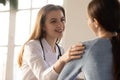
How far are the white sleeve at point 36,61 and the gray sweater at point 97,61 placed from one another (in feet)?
1.16

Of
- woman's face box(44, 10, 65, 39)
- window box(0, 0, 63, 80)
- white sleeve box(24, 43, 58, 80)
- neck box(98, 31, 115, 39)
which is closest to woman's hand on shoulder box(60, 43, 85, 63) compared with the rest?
neck box(98, 31, 115, 39)

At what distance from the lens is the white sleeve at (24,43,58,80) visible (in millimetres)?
1618

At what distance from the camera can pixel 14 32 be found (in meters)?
3.80

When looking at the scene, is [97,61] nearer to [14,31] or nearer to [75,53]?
[75,53]

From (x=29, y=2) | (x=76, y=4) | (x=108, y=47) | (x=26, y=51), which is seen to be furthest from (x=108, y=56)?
(x=29, y=2)

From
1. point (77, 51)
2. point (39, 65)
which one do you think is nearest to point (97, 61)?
point (77, 51)

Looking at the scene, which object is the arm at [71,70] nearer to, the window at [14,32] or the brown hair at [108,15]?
the brown hair at [108,15]

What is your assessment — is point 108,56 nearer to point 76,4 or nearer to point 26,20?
point 76,4

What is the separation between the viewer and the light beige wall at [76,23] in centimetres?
305

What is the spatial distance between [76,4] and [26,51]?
1.47 meters

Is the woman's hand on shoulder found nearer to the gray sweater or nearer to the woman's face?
the gray sweater

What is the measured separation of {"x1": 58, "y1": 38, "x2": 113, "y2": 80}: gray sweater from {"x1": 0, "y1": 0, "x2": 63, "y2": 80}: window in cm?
251

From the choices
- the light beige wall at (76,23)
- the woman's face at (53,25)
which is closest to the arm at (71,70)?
the woman's face at (53,25)

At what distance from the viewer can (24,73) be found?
1.86 m
